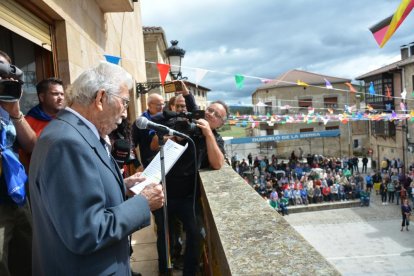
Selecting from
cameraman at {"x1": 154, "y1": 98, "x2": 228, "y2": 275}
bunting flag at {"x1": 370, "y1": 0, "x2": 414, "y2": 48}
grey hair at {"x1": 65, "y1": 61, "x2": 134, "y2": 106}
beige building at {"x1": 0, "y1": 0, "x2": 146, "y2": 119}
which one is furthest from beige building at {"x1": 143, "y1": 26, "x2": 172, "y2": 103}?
grey hair at {"x1": 65, "y1": 61, "x2": 134, "y2": 106}

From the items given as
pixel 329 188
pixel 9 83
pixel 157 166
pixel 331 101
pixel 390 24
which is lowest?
pixel 329 188

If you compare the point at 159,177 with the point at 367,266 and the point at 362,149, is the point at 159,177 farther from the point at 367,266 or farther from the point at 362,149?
the point at 362,149

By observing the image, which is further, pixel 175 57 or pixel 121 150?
pixel 175 57

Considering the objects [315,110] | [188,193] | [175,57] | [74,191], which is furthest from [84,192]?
[315,110]

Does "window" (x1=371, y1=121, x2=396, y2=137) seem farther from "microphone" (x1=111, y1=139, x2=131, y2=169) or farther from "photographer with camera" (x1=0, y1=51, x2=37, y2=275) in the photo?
"photographer with camera" (x1=0, y1=51, x2=37, y2=275)

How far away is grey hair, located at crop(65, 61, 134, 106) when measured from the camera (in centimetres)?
159

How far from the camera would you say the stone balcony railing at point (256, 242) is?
4.19 feet

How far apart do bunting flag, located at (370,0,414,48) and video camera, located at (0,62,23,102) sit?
4.76 m

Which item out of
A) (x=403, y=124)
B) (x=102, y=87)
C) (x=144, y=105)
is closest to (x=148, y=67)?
(x=144, y=105)

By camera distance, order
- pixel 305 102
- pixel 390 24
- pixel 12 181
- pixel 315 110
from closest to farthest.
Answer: pixel 12 181 → pixel 390 24 → pixel 305 102 → pixel 315 110

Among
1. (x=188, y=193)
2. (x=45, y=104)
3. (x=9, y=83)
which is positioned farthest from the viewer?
(x=188, y=193)

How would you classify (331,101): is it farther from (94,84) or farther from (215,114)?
(94,84)

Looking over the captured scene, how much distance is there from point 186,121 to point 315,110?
4086 centimetres

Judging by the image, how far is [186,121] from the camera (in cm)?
294
